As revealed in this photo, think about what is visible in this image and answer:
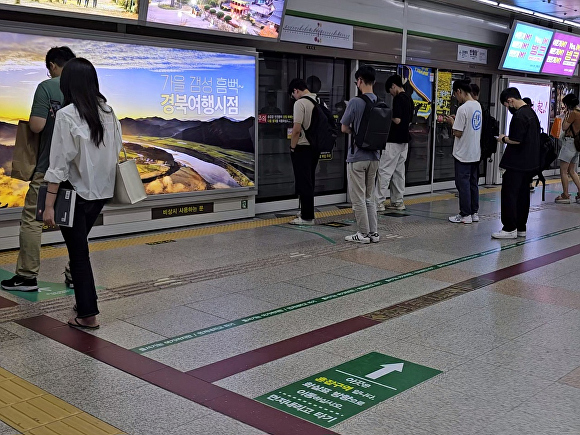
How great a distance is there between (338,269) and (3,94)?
3.24m

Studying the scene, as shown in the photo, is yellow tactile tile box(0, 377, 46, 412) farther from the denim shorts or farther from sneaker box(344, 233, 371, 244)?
the denim shorts

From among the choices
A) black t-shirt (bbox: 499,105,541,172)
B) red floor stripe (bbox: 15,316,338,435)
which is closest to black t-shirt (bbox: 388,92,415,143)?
black t-shirt (bbox: 499,105,541,172)

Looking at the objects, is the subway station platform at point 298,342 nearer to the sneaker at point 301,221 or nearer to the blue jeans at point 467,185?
the sneaker at point 301,221

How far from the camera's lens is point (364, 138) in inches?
262

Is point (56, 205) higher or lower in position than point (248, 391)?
higher

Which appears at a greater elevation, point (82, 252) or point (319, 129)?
point (319, 129)

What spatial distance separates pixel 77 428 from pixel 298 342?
1.51 meters

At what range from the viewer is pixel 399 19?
10.1m

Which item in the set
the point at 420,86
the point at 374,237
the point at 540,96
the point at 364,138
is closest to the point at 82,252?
the point at 364,138

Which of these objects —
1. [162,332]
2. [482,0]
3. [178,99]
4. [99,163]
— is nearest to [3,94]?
[178,99]

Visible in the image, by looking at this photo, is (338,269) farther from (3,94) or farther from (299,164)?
(3,94)

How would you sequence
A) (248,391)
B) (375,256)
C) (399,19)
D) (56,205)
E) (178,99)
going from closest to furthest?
(248,391)
(56,205)
(375,256)
(178,99)
(399,19)

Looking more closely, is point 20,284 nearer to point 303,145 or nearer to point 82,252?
point 82,252

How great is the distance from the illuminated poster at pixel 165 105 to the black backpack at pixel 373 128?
6.00 feet
